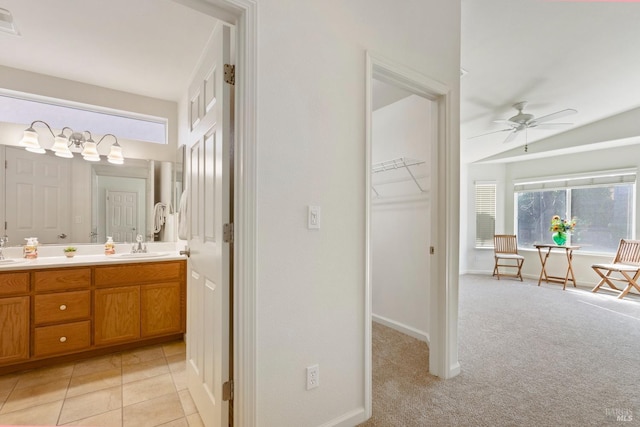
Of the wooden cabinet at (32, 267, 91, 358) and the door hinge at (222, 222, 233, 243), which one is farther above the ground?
the door hinge at (222, 222, 233, 243)

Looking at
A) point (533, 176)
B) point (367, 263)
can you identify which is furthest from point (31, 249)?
point (533, 176)

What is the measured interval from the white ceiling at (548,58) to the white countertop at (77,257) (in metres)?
3.55

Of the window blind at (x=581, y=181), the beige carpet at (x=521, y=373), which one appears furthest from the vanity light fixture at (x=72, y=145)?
the window blind at (x=581, y=181)

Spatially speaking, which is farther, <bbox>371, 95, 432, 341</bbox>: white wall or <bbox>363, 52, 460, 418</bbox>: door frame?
<bbox>371, 95, 432, 341</bbox>: white wall

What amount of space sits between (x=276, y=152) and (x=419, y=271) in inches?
86.4

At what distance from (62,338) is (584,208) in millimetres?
7914

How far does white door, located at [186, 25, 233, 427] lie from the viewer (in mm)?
1381

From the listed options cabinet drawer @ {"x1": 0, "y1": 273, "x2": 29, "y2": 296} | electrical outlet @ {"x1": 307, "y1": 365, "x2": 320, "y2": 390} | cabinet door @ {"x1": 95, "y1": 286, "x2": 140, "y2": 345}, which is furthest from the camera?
cabinet door @ {"x1": 95, "y1": 286, "x2": 140, "y2": 345}

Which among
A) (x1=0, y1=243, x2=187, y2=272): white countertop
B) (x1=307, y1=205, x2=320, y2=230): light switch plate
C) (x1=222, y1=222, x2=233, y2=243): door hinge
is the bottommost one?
(x1=0, y1=243, x2=187, y2=272): white countertop

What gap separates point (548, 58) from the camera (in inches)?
116

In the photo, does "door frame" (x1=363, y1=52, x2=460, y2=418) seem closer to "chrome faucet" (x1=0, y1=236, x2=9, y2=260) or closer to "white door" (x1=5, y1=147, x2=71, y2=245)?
"white door" (x1=5, y1=147, x2=71, y2=245)

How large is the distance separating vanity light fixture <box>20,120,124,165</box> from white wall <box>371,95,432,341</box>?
289cm

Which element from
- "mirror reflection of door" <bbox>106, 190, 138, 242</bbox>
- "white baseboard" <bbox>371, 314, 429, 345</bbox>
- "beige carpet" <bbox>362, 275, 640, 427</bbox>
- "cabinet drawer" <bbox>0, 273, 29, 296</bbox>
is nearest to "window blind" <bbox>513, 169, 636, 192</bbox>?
"beige carpet" <bbox>362, 275, 640, 427</bbox>

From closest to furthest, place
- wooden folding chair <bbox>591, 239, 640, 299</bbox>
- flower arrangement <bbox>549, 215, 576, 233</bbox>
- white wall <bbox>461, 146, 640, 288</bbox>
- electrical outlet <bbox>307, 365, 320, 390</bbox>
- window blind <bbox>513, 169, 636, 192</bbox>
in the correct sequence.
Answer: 1. electrical outlet <bbox>307, 365, 320, 390</bbox>
2. wooden folding chair <bbox>591, 239, 640, 299</bbox>
3. window blind <bbox>513, 169, 636, 192</bbox>
4. white wall <bbox>461, 146, 640, 288</bbox>
5. flower arrangement <bbox>549, 215, 576, 233</bbox>
